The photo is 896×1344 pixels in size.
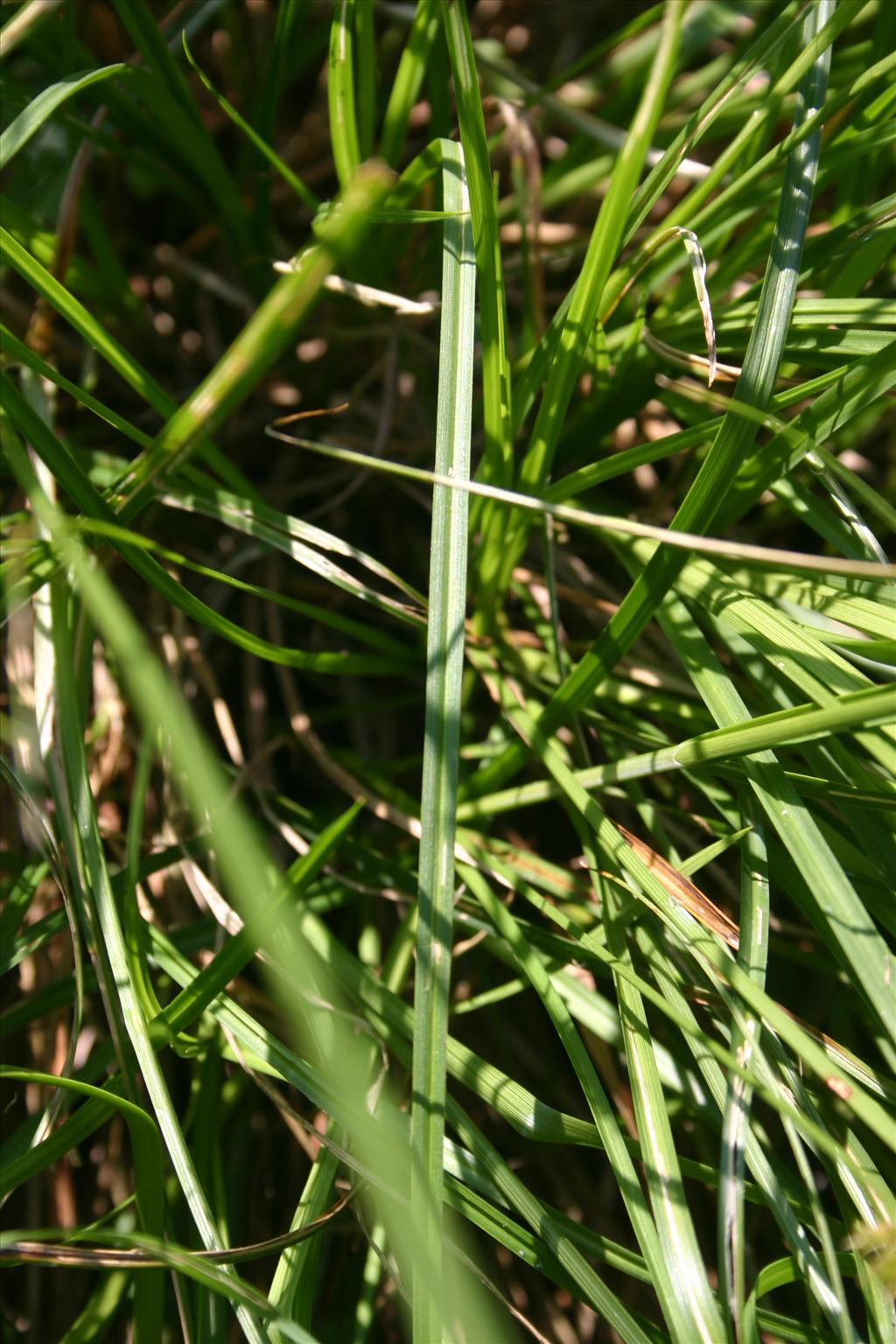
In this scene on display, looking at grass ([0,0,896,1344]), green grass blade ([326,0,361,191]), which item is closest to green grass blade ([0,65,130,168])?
grass ([0,0,896,1344])

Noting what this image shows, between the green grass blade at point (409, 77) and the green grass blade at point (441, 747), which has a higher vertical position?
the green grass blade at point (409, 77)

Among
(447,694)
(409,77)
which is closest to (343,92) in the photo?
(409,77)

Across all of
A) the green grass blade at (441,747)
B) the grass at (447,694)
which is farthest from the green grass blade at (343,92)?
the green grass blade at (441,747)

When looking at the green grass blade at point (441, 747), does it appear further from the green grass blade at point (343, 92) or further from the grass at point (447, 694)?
the green grass blade at point (343, 92)

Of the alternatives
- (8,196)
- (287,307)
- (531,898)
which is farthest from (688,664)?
(8,196)

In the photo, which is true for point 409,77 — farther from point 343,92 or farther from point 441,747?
point 441,747

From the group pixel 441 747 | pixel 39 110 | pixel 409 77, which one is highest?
pixel 409 77

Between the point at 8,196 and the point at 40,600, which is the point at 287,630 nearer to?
the point at 40,600

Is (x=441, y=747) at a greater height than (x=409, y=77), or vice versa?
(x=409, y=77)
